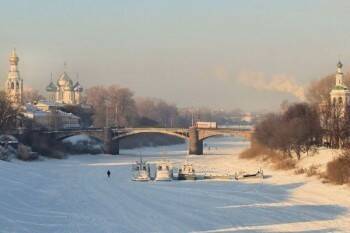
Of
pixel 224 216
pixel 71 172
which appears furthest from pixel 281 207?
pixel 71 172

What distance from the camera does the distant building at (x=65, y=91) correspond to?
165 meters

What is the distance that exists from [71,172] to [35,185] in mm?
15723

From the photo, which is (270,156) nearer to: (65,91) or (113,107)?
(113,107)

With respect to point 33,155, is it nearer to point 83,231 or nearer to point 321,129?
point 321,129

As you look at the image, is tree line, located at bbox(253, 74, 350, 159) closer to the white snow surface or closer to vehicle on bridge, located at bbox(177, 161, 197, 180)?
the white snow surface

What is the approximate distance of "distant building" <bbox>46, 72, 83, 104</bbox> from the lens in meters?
165

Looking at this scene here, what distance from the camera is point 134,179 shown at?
5525 cm

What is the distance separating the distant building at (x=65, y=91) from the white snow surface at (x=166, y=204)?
4204 inches

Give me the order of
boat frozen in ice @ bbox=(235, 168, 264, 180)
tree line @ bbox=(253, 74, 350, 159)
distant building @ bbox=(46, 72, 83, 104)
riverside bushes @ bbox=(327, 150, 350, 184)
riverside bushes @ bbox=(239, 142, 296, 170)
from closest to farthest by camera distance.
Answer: riverside bushes @ bbox=(327, 150, 350, 184) → boat frozen in ice @ bbox=(235, 168, 264, 180) → riverside bushes @ bbox=(239, 142, 296, 170) → tree line @ bbox=(253, 74, 350, 159) → distant building @ bbox=(46, 72, 83, 104)

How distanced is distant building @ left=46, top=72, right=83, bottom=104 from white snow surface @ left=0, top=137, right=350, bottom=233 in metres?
107

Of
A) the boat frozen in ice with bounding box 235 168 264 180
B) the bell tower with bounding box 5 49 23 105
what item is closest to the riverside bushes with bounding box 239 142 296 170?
the boat frozen in ice with bounding box 235 168 264 180

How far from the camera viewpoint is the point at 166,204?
39000 millimetres

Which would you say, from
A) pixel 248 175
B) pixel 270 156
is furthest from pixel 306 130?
pixel 248 175

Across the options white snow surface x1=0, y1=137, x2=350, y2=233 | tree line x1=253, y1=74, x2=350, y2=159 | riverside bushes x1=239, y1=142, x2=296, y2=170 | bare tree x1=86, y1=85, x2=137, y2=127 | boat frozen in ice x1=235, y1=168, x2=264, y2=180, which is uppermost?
bare tree x1=86, y1=85, x2=137, y2=127
